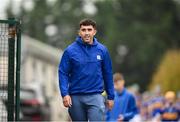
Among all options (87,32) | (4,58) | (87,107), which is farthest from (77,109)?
(4,58)

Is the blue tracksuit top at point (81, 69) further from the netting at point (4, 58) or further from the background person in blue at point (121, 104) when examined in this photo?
the background person in blue at point (121, 104)

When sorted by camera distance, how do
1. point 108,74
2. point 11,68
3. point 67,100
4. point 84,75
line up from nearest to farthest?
1. point 67,100
2. point 84,75
3. point 108,74
4. point 11,68

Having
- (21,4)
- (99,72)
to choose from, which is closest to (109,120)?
(99,72)

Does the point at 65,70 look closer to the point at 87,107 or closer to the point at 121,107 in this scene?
the point at 87,107

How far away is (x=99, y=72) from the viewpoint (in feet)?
43.4

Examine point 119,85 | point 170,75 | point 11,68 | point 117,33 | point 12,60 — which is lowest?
point 11,68

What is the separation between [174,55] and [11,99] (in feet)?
155

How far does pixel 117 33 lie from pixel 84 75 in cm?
7657

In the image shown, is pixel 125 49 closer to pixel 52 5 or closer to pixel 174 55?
pixel 52 5

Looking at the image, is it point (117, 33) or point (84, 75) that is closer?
point (84, 75)

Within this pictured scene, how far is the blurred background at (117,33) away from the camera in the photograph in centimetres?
6272

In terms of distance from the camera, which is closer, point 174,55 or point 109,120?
point 109,120

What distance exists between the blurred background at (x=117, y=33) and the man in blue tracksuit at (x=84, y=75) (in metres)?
42.1

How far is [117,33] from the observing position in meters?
89.6
